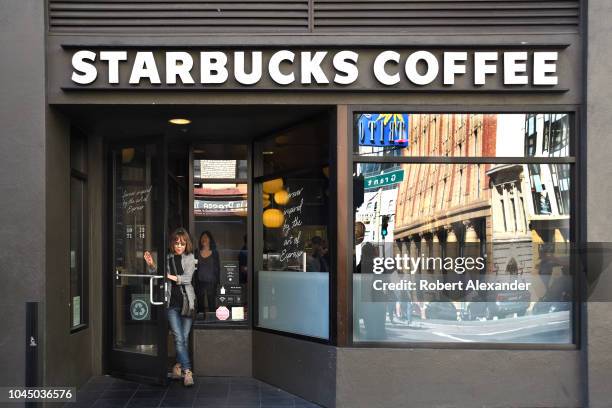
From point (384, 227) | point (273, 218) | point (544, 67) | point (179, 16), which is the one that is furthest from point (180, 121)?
point (544, 67)

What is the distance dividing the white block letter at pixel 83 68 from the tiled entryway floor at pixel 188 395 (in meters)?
3.42

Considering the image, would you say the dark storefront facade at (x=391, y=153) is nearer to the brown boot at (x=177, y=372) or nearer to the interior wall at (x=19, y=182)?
the interior wall at (x=19, y=182)

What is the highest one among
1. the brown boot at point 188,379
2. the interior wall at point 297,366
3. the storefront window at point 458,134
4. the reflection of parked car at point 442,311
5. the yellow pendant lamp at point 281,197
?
the storefront window at point 458,134

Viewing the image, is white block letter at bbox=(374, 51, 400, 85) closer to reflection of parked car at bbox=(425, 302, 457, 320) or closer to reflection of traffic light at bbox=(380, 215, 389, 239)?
reflection of traffic light at bbox=(380, 215, 389, 239)

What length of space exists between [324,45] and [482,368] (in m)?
3.64

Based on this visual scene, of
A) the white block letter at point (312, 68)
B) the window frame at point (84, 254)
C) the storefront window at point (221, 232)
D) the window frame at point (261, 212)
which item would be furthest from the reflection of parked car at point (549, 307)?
the window frame at point (84, 254)

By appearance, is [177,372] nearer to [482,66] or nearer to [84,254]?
[84,254]

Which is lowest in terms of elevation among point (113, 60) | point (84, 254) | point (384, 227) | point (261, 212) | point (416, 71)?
point (84, 254)

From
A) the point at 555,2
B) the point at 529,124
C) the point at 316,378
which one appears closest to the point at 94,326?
the point at 316,378

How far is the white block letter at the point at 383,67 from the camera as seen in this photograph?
20.2 ft

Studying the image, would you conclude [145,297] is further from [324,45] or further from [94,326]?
[324,45]

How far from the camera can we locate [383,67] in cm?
617

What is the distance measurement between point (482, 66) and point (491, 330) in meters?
2.71

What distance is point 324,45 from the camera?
6.16 metres
